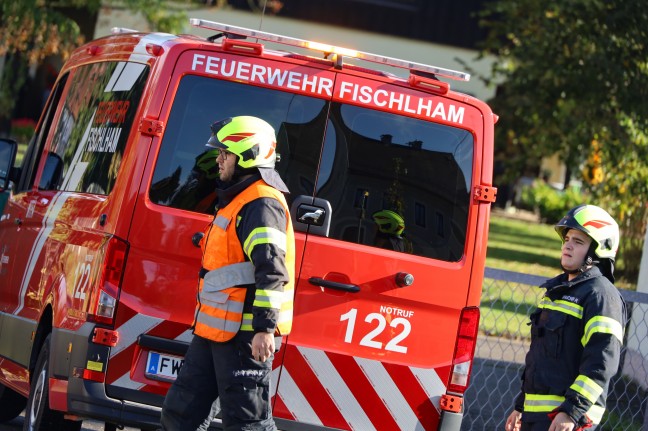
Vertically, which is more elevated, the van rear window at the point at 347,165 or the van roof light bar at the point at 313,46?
the van roof light bar at the point at 313,46

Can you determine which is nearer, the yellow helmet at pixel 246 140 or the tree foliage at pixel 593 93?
the yellow helmet at pixel 246 140

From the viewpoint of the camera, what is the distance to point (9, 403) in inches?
303

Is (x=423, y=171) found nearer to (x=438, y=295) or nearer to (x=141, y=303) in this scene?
(x=438, y=295)

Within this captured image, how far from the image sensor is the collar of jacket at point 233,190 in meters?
5.31

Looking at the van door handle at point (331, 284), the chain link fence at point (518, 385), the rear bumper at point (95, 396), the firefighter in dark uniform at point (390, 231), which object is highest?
the firefighter in dark uniform at point (390, 231)

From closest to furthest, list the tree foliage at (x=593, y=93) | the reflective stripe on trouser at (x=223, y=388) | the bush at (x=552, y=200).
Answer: the reflective stripe on trouser at (x=223, y=388), the tree foliage at (x=593, y=93), the bush at (x=552, y=200)

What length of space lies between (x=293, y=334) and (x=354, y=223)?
1.96ft

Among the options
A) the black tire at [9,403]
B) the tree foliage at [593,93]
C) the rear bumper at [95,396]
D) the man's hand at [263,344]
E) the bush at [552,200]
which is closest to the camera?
the man's hand at [263,344]

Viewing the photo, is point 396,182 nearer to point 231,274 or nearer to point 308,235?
point 308,235

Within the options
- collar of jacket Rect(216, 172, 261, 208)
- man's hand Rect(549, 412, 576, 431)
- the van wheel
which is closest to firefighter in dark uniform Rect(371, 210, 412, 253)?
collar of jacket Rect(216, 172, 261, 208)

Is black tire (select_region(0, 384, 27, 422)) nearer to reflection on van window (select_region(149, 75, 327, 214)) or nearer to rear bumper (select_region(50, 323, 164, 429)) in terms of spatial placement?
rear bumper (select_region(50, 323, 164, 429))

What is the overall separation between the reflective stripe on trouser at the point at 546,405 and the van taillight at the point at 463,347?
781mm

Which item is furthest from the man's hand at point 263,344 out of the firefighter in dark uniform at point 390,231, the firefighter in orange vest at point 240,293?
the firefighter in dark uniform at point 390,231

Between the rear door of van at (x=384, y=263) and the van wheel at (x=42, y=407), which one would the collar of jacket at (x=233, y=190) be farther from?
the van wheel at (x=42, y=407)
